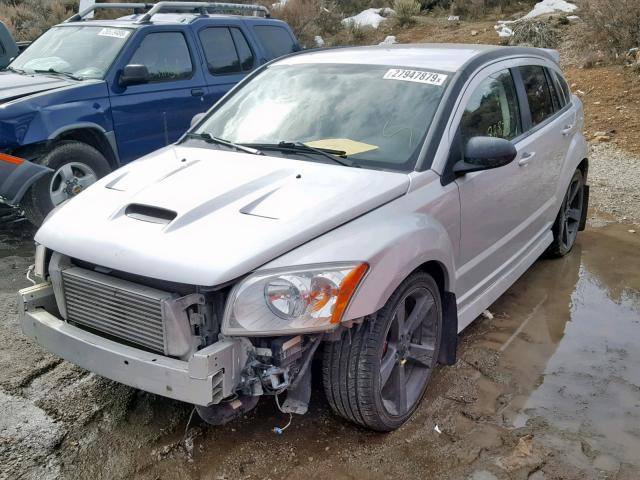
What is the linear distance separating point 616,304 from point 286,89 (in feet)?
9.38

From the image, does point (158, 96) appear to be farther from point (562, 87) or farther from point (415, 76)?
point (562, 87)

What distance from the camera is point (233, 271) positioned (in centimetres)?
252

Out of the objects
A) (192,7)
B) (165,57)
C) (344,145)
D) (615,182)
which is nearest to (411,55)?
(344,145)

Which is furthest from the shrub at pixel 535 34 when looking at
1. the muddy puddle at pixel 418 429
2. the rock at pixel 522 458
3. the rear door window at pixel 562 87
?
the rock at pixel 522 458

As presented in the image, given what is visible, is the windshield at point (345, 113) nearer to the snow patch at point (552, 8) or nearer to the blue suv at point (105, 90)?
the blue suv at point (105, 90)

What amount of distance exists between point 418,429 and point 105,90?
179 inches

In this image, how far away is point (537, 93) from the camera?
4.66 m

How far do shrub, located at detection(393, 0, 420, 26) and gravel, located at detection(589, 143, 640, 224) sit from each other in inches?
504

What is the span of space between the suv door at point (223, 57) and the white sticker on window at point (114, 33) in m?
0.88

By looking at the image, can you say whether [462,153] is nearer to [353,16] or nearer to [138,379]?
[138,379]

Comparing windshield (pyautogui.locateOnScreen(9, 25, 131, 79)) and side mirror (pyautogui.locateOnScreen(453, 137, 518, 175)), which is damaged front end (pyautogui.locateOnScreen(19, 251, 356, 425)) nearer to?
side mirror (pyautogui.locateOnScreen(453, 137, 518, 175))

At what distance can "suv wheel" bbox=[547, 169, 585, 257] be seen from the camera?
5297 millimetres

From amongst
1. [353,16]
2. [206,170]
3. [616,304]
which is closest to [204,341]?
[206,170]

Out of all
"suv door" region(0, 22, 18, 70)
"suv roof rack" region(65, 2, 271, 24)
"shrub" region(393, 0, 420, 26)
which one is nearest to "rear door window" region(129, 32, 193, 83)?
"suv roof rack" region(65, 2, 271, 24)
